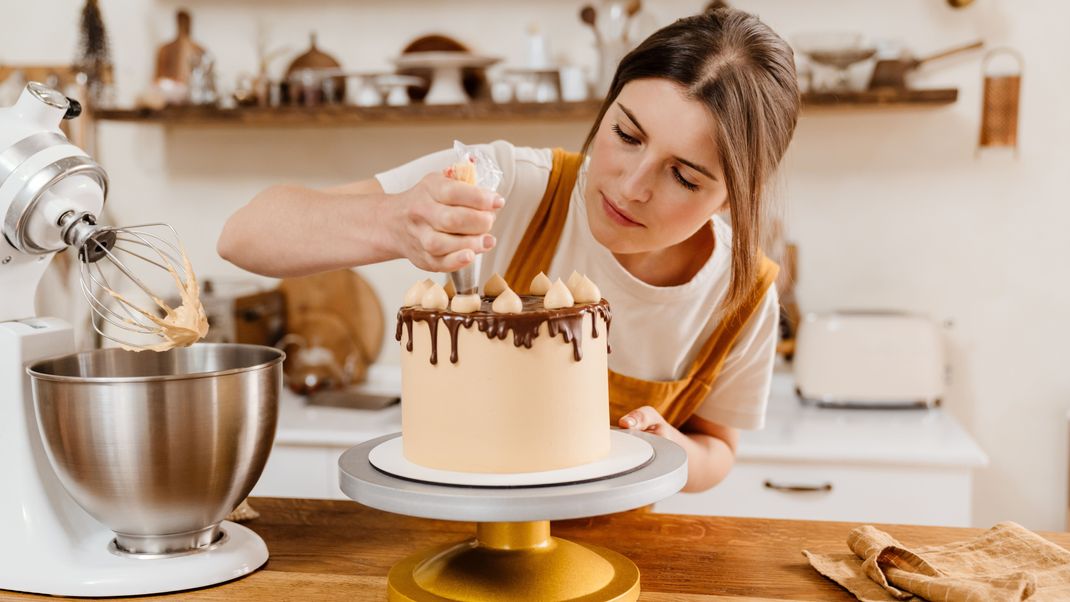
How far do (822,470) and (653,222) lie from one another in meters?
1.23

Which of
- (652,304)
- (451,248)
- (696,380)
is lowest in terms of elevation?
(696,380)

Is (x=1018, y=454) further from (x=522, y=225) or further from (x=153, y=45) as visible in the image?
(x=153, y=45)

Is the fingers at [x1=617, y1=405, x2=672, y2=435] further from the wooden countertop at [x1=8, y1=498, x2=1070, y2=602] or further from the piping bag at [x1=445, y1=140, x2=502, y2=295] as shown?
the piping bag at [x1=445, y1=140, x2=502, y2=295]

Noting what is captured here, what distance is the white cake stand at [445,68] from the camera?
2.65 metres

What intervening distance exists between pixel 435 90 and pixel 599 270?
1.42 m

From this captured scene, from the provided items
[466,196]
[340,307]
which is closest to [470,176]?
[466,196]

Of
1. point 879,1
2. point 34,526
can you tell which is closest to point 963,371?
point 879,1

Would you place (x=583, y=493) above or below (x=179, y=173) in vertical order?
below

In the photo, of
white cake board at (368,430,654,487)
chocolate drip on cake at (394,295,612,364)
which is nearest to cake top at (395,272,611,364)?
chocolate drip on cake at (394,295,612,364)

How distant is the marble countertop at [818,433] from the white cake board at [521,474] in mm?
1178

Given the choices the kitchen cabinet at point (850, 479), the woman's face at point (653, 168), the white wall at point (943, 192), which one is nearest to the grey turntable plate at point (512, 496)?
the woman's face at point (653, 168)

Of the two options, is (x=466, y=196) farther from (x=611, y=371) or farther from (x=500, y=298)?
(x=611, y=371)

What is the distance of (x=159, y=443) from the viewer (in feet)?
3.18

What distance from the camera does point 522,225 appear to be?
1468mm
